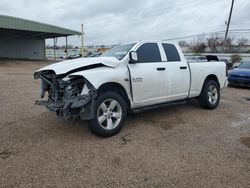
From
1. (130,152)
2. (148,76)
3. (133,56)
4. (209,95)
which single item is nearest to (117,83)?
(133,56)

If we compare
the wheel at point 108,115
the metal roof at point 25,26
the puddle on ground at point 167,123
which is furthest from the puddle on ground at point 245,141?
the metal roof at point 25,26

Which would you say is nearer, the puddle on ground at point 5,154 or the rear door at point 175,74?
the puddle on ground at point 5,154

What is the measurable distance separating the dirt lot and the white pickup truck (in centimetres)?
50

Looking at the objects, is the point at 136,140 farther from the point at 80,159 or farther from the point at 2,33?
the point at 2,33

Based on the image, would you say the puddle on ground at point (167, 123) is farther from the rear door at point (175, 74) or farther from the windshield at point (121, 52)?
the windshield at point (121, 52)

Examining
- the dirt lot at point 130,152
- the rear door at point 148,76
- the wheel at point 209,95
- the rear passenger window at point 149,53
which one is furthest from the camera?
the wheel at point 209,95

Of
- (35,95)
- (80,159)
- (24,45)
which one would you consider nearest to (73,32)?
(24,45)

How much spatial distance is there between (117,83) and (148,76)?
79 cm

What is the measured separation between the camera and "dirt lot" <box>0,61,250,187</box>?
306 centimetres

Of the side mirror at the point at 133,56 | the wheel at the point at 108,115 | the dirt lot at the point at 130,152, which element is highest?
the side mirror at the point at 133,56

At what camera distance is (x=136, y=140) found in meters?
4.34

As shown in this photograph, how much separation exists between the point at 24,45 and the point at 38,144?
32819 mm

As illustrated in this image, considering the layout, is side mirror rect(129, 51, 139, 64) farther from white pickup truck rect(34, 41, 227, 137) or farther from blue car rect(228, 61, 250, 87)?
blue car rect(228, 61, 250, 87)

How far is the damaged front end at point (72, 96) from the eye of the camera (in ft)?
13.3
